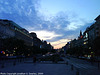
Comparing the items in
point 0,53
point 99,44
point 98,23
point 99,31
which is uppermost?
point 98,23

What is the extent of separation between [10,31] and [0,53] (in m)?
21.3

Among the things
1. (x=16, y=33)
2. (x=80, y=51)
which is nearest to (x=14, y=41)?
(x=16, y=33)

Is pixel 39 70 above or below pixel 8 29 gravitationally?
below

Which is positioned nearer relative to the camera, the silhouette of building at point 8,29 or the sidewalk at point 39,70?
the sidewalk at point 39,70

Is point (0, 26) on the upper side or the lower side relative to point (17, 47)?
upper

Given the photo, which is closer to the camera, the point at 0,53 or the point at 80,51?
the point at 0,53

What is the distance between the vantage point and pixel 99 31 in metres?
76.1

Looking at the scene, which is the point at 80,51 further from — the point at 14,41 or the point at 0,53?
the point at 0,53

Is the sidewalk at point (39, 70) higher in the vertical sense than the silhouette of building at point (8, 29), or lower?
lower

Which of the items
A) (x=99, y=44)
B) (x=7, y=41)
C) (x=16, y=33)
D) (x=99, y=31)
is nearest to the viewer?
(x=99, y=44)

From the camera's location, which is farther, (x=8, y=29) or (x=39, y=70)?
(x=8, y=29)

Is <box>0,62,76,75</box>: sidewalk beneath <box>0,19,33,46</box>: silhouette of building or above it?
beneath

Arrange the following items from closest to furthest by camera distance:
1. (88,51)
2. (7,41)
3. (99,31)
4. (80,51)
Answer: (7,41) → (88,51) → (99,31) → (80,51)

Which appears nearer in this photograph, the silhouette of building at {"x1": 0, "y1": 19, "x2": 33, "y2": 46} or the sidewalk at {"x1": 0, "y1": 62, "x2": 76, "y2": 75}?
the sidewalk at {"x1": 0, "y1": 62, "x2": 76, "y2": 75}
